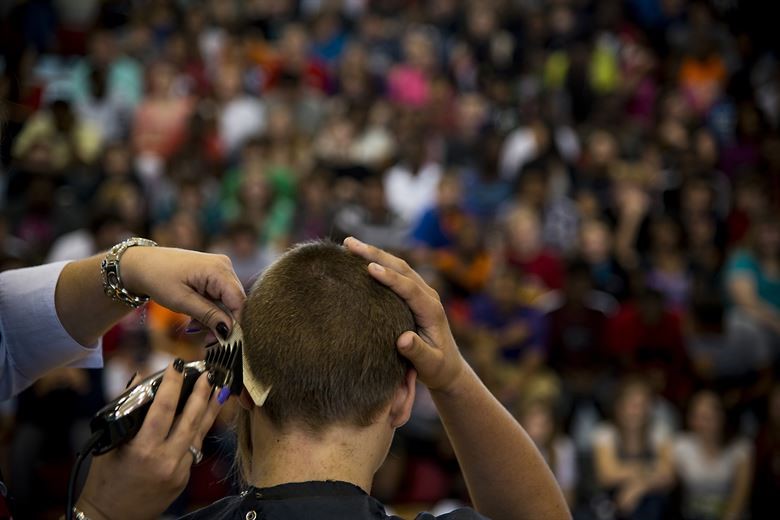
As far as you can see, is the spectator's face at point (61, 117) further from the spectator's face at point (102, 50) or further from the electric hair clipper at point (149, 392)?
the electric hair clipper at point (149, 392)

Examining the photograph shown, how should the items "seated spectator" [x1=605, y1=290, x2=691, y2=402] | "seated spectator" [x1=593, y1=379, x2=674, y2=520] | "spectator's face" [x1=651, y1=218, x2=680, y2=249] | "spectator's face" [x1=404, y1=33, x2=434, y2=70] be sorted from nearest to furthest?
"seated spectator" [x1=593, y1=379, x2=674, y2=520] < "seated spectator" [x1=605, y1=290, x2=691, y2=402] < "spectator's face" [x1=651, y1=218, x2=680, y2=249] < "spectator's face" [x1=404, y1=33, x2=434, y2=70]

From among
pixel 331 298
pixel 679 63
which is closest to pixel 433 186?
pixel 679 63

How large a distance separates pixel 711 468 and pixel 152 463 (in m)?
5.25

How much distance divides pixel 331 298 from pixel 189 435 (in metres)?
0.30

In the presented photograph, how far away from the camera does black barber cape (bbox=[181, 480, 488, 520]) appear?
1595mm

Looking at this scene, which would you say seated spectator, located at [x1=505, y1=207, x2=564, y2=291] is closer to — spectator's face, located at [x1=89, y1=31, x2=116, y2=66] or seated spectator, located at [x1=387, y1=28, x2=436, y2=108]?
seated spectator, located at [x1=387, y1=28, x2=436, y2=108]

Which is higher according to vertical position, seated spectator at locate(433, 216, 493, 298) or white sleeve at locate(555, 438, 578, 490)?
seated spectator at locate(433, 216, 493, 298)

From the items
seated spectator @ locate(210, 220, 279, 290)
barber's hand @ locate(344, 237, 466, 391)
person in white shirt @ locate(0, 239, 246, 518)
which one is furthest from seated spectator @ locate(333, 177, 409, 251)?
barber's hand @ locate(344, 237, 466, 391)

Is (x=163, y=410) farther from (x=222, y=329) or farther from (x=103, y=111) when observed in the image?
(x=103, y=111)

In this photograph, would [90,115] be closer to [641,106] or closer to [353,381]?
[641,106]

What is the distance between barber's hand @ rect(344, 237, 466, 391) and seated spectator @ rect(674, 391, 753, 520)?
473 centimetres

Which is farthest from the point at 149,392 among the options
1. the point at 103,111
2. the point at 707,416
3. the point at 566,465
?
the point at 103,111

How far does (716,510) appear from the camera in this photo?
20.3 feet

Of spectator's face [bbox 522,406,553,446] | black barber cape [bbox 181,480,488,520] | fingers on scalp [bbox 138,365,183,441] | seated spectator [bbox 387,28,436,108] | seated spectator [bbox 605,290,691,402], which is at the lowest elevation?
seated spectator [bbox 605,290,691,402]
